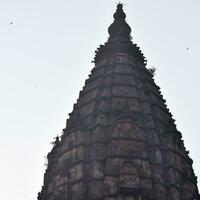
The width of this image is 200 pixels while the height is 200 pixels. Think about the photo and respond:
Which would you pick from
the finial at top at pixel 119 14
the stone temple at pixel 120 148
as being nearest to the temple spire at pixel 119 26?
the finial at top at pixel 119 14

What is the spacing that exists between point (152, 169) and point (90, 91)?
8193 millimetres

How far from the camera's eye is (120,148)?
97.9ft

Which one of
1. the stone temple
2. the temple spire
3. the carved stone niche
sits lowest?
the carved stone niche

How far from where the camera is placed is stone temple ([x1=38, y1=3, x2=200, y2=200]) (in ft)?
94.2

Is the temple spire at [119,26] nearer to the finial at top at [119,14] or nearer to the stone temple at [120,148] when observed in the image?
the finial at top at [119,14]

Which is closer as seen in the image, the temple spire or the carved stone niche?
the carved stone niche

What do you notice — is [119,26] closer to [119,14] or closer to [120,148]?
[119,14]

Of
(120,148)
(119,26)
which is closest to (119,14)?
(119,26)

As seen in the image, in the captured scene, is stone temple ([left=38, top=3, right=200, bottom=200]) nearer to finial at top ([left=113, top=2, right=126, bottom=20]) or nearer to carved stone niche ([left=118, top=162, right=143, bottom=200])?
carved stone niche ([left=118, top=162, right=143, bottom=200])

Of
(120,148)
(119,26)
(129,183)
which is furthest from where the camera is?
(119,26)

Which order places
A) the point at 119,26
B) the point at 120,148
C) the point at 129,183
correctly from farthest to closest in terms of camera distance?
1. the point at 119,26
2. the point at 120,148
3. the point at 129,183

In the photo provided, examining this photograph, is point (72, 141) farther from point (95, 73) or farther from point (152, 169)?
point (95, 73)

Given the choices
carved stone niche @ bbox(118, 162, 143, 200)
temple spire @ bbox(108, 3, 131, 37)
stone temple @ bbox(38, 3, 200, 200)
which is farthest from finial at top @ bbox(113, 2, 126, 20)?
carved stone niche @ bbox(118, 162, 143, 200)

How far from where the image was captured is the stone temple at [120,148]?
94.2 feet
